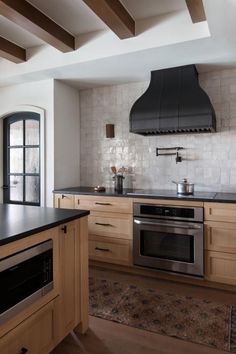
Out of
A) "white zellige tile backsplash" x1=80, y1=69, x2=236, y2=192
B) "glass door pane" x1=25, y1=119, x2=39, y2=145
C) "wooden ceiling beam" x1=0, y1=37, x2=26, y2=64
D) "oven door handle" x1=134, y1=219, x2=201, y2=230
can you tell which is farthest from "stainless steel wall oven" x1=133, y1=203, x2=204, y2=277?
"wooden ceiling beam" x1=0, y1=37, x2=26, y2=64

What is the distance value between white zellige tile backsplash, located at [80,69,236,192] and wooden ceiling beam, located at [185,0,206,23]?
A: 1.07 meters

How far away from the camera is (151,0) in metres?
2.23

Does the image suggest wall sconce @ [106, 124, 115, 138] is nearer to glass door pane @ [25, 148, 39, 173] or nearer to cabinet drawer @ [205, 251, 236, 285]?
glass door pane @ [25, 148, 39, 173]

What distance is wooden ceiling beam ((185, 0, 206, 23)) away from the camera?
2016mm

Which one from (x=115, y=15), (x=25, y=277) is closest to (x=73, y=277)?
(x=25, y=277)

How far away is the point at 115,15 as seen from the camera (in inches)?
86.0

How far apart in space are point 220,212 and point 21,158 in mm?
2898

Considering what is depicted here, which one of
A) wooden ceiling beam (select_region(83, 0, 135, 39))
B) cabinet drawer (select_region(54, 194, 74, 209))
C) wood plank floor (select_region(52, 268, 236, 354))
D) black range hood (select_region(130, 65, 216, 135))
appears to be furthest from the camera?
cabinet drawer (select_region(54, 194, 74, 209))

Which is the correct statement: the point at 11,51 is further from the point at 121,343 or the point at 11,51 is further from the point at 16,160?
the point at 121,343

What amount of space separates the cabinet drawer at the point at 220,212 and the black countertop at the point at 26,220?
4.55 ft

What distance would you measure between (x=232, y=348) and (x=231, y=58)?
8.86ft

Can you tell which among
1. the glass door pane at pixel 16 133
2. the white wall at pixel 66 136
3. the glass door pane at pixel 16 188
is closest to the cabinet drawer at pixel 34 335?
the white wall at pixel 66 136

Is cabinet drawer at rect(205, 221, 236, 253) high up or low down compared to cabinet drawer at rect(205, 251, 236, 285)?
up

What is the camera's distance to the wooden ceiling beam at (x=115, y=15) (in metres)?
2.06
